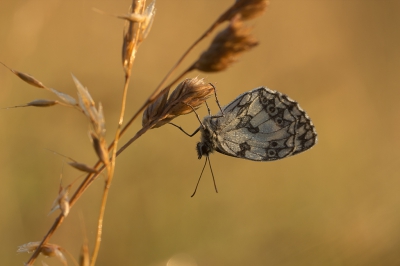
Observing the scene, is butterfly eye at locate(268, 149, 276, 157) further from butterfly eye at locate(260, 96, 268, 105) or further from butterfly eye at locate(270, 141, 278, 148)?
butterfly eye at locate(260, 96, 268, 105)

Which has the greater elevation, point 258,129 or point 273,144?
point 258,129

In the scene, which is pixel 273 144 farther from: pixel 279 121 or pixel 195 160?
pixel 195 160

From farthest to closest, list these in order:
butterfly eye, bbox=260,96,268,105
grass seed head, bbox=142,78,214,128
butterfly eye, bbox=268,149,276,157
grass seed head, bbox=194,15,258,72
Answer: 1. butterfly eye, bbox=268,149,276,157
2. butterfly eye, bbox=260,96,268,105
3. grass seed head, bbox=142,78,214,128
4. grass seed head, bbox=194,15,258,72

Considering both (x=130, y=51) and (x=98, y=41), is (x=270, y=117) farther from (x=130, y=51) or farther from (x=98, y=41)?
(x=98, y=41)

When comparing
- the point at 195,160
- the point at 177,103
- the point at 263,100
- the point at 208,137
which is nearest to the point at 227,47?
the point at 177,103

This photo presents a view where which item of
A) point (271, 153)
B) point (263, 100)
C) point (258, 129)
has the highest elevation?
point (263, 100)

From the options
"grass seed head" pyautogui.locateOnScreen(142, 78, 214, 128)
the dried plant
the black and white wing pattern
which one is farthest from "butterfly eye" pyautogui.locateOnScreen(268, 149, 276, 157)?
the dried plant
